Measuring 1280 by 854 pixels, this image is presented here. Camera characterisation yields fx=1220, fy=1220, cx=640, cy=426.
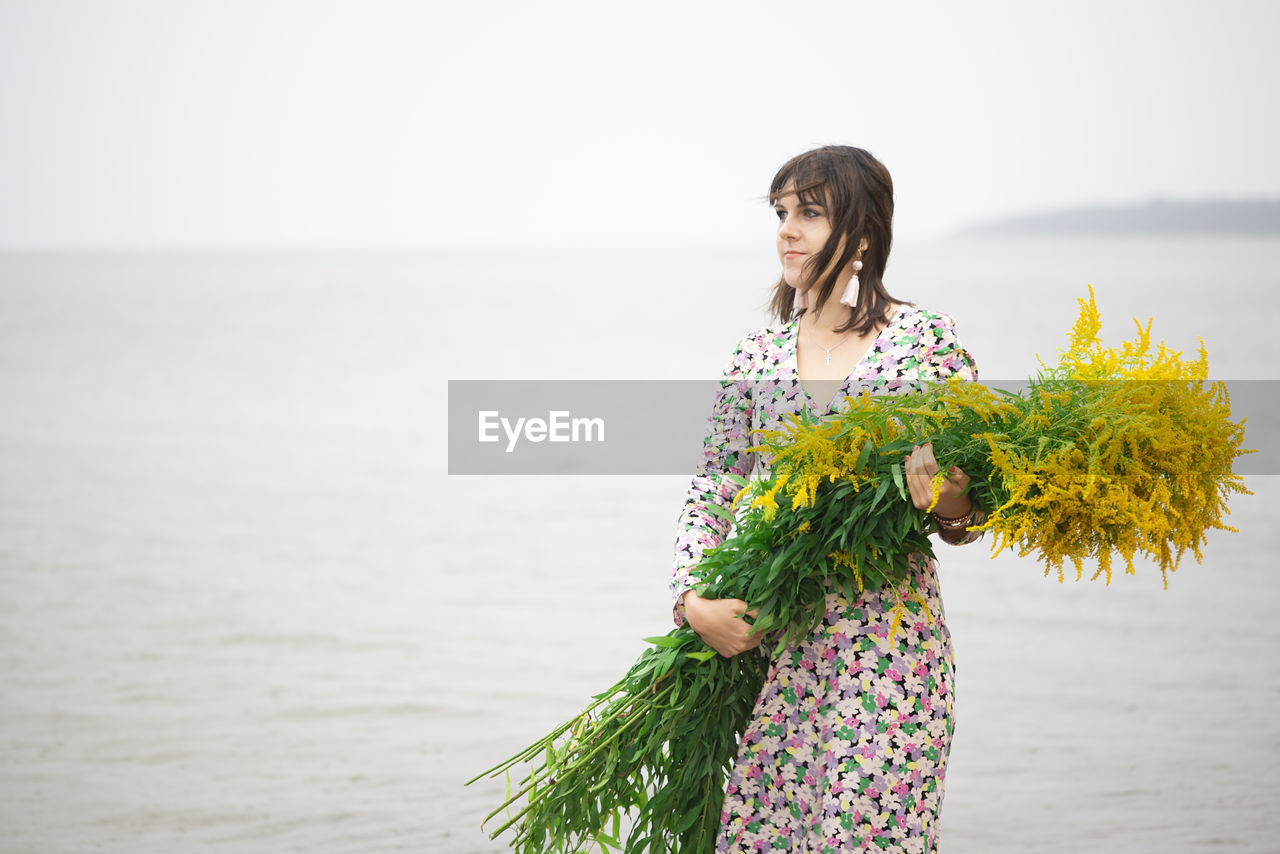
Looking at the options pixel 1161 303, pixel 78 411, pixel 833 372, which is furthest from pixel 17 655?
pixel 1161 303

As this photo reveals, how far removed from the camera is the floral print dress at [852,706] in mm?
1586

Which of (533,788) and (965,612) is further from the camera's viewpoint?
(965,612)

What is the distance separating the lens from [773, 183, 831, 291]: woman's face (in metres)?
1.72

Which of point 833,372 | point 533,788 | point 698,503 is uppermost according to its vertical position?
point 833,372

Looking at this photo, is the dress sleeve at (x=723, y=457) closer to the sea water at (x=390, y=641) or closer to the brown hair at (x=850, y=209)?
the brown hair at (x=850, y=209)

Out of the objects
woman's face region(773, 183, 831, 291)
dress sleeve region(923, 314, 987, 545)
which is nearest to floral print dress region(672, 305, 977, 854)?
dress sleeve region(923, 314, 987, 545)

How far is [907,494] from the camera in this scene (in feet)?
4.99

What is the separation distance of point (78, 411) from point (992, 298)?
1231 centimetres

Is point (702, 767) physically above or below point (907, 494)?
below

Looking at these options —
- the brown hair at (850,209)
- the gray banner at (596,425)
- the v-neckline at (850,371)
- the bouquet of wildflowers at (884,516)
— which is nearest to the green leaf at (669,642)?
the bouquet of wildflowers at (884,516)

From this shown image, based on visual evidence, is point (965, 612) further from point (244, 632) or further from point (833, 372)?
point (833, 372)

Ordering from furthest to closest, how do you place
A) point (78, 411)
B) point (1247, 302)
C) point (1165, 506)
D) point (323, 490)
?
1. point (1247, 302)
2. point (78, 411)
3. point (323, 490)
4. point (1165, 506)

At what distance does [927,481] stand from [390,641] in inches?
127

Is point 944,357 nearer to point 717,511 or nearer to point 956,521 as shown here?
point 956,521
